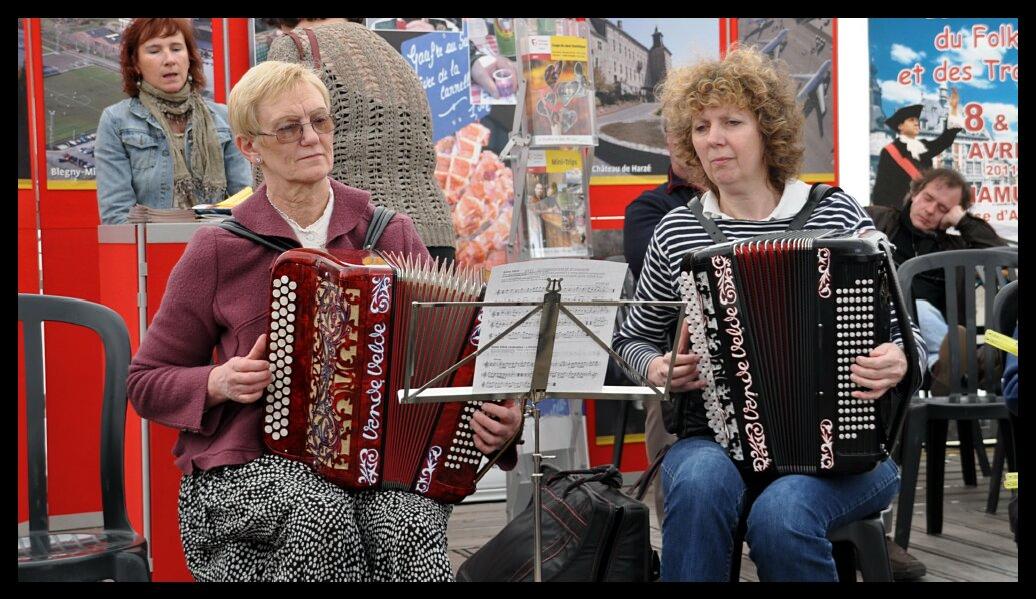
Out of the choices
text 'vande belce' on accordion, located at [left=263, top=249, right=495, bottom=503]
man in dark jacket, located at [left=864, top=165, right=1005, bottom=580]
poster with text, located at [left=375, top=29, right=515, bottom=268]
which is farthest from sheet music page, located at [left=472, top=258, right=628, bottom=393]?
man in dark jacket, located at [left=864, top=165, right=1005, bottom=580]

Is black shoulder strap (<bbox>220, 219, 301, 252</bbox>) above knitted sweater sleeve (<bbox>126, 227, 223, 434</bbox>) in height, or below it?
above

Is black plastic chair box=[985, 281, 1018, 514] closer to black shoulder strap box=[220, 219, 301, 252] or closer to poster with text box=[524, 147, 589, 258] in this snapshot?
poster with text box=[524, 147, 589, 258]

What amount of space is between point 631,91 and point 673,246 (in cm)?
271

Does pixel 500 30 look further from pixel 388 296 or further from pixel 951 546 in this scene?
pixel 388 296

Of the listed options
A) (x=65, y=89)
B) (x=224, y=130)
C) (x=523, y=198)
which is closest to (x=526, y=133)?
(x=523, y=198)

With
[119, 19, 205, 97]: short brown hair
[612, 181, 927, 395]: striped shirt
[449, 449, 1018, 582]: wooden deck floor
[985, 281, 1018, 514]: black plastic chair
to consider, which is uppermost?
[119, 19, 205, 97]: short brown hair

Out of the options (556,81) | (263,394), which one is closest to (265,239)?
(263,394)

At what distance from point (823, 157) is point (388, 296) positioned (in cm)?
386

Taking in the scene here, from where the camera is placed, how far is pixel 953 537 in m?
4.39

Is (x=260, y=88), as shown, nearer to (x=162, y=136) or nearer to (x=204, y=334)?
(x=204, y=334)

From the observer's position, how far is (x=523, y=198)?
4242 millimetres

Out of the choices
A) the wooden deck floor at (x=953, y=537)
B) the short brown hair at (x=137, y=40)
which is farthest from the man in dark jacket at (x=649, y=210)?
the short brown hair at (x=137, y=40)

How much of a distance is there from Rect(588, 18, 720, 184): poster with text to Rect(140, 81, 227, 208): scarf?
1.84 meters

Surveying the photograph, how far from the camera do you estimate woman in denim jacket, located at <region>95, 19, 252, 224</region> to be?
3965mm
